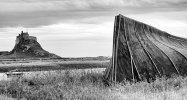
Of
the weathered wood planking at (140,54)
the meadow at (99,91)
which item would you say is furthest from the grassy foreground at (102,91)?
the weathered wood planking at (140,54)

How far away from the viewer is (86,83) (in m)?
17.6

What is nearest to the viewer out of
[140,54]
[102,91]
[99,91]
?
[99,91]

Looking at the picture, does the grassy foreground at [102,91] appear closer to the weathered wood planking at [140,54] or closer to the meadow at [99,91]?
the meadow at [99,91]

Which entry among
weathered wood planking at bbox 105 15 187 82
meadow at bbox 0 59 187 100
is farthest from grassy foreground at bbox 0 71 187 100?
weathered wood planking at bbox 105 15 187 82

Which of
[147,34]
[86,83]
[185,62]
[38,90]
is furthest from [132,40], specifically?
[38,90]

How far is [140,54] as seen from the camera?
65.7ft

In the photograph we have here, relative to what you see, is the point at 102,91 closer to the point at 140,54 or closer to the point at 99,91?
the point at 99,91

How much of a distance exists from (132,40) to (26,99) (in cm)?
761

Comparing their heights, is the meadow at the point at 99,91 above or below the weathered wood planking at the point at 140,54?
below

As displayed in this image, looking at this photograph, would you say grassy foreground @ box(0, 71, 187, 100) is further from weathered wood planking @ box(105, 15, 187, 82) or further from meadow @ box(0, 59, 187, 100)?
weathered wood planking @ box(105, 15, 187, 82)

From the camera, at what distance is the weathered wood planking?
1945cm

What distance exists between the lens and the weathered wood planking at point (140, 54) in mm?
19453

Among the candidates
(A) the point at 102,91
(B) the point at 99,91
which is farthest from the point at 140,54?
(B) the point at 99,91

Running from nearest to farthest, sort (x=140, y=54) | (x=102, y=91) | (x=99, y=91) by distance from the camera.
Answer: (x=99, y=91), (x=102, y=91), (x=140, y=54)
